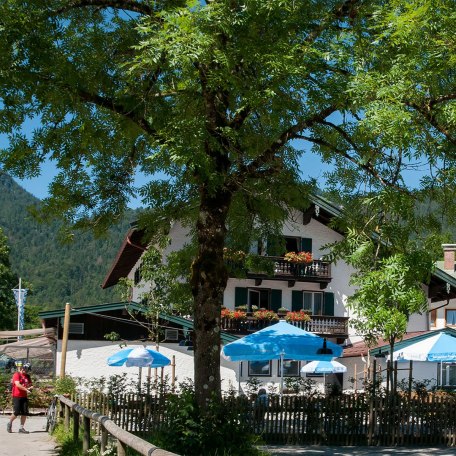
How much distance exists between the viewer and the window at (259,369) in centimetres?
3978

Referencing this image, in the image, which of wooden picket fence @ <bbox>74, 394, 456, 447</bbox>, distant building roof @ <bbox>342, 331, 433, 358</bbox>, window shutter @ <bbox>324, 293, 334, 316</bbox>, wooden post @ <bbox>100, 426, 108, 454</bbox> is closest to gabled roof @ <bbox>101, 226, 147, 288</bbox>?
window shutter @ <bbox>324, 293, 334, 316</bbox>

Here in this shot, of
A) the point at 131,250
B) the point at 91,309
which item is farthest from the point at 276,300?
the point at 91,309

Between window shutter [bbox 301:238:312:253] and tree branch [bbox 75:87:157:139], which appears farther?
window shutter [bbox 301:238:312:253]

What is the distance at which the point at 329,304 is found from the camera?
4397 cm

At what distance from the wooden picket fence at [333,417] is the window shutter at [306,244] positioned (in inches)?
894

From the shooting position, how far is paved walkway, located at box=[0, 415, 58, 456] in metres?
16.0

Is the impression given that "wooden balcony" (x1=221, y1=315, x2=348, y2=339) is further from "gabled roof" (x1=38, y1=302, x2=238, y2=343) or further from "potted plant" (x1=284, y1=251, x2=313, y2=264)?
"gabled roof" (x1=38, y1=302, x2=238, y2=343)

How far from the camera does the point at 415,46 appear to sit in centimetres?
1270

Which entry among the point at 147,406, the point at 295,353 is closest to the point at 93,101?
the point at 147,406

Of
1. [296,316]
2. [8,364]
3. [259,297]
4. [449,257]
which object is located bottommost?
[8,364]

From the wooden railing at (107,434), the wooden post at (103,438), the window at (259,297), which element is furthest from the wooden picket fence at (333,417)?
the window at (259,297)

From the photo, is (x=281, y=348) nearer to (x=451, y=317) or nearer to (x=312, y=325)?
(x=312, y=325)

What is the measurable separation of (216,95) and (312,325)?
28455mm

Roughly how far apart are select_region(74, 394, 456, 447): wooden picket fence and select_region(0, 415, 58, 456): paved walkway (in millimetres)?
1555
